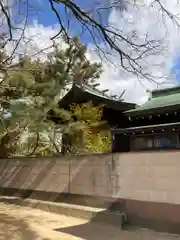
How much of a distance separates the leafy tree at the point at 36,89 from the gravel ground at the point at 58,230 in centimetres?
201

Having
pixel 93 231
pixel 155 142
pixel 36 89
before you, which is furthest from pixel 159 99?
pixel 93 231

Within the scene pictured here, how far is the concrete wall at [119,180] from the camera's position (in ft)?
16.7

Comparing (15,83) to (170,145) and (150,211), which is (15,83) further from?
(170,145)

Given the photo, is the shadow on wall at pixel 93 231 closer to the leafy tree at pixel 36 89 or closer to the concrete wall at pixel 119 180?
the concrete wall at pixel 119 180

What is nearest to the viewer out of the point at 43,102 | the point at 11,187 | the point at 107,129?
the point at 43,102

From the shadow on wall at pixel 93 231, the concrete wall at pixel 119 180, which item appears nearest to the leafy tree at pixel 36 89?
the concrete wall at pixel 119 180

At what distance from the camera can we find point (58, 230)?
5.11 meters

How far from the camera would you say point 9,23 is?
4855 millimetres

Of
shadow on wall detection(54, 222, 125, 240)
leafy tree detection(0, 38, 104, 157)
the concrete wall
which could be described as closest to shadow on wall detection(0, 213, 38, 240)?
shadow on wall detection(54, 222, 125, 240)

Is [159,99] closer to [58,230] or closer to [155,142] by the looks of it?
[155,142]

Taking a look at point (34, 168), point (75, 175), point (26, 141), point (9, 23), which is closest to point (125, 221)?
point (75, 175)

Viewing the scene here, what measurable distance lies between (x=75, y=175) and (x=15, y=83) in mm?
2401

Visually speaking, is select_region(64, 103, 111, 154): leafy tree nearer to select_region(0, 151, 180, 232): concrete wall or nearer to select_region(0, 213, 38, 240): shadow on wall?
select_region(0, 151, 180, 232): concrete wall

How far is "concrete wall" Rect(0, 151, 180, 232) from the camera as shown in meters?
5.08
